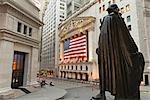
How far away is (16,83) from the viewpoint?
20359 millimetres

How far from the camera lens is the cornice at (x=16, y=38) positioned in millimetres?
16511

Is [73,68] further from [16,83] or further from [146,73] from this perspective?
[16,83]

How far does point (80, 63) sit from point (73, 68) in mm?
5455

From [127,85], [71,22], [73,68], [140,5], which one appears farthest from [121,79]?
[71,22]

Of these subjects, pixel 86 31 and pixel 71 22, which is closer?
pixel 86 31

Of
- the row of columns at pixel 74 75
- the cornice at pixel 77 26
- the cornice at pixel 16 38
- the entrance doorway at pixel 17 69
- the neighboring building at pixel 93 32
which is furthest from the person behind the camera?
the row of columns at pixel 74 75

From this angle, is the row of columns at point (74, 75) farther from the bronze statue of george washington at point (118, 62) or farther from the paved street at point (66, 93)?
the bronze statue of george washington at point (118, 62)

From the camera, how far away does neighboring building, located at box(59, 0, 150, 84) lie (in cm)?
3284

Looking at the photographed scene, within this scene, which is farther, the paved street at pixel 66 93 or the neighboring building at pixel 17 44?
the neighboring building at pixel 17 44

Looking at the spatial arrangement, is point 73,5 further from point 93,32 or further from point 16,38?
point 16,38

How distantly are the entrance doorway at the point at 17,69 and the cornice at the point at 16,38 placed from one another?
1722mm

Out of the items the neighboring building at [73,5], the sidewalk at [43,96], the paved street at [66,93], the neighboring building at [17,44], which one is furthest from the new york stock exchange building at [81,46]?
the sidewalk at [43,96]

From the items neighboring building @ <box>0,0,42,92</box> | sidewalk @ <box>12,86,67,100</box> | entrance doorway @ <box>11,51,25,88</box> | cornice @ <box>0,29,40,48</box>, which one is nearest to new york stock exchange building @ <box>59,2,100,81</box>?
neighboring building @ <box>0,0,42,92</box>

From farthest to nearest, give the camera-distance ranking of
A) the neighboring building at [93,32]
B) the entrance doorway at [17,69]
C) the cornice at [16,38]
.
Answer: the neighboring building at [93,32] < the entrance doorway at [17,69] < the cornice at [16,38]
